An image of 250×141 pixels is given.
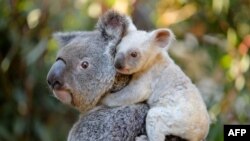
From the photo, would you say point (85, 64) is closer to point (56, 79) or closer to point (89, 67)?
point (89, 67)

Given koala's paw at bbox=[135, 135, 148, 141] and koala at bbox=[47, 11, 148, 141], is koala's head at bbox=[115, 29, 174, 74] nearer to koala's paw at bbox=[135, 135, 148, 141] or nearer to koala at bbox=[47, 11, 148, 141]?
koala at bbox=[47, 11, 148, 141]

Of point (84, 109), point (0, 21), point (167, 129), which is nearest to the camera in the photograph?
point (167, 129)

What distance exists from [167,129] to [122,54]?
0.97 ft

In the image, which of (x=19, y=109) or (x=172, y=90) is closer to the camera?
(x=172, y=90)

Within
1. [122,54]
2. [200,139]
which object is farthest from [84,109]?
[200,139]

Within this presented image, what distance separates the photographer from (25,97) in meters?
5.99

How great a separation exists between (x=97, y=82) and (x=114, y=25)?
0.21 m

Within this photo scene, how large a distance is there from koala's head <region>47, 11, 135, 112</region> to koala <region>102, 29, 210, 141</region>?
0.05m

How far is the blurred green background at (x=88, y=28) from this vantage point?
5199 mm

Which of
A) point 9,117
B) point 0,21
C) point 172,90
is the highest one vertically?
point 0,21

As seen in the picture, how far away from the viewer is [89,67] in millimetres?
2299

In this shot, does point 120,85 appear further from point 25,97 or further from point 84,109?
point 25,97

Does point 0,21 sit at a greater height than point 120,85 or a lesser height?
greater

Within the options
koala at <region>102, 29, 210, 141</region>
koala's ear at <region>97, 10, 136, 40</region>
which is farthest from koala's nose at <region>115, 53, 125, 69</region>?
koala's ear at <region>97, 10, 136, 40</region>
